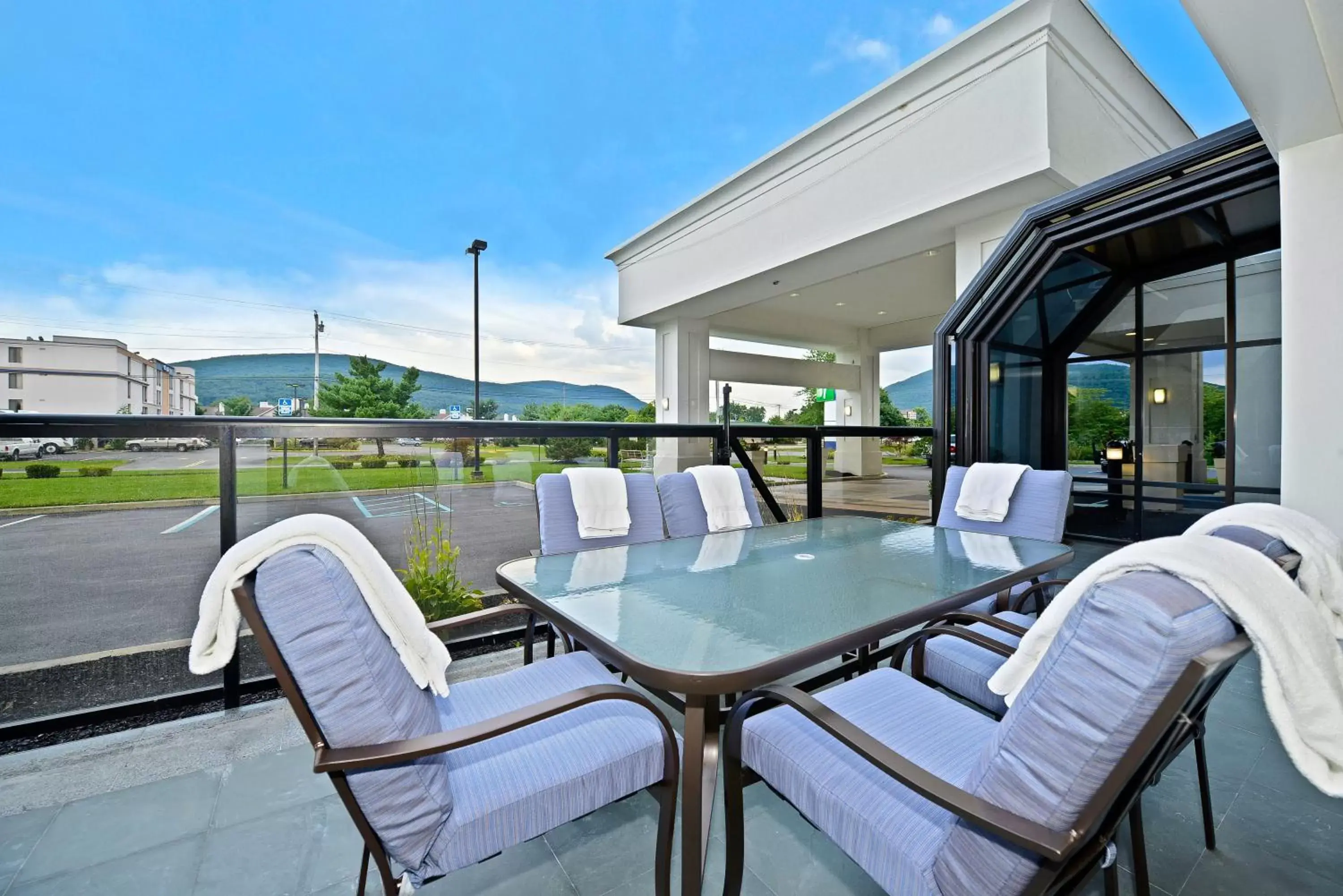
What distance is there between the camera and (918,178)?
5422mm

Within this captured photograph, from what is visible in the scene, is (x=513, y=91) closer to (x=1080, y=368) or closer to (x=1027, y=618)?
(x=1080, y=368)

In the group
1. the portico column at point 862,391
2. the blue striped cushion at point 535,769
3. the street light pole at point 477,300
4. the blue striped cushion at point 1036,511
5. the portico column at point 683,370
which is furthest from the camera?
the portico column at point 862,391

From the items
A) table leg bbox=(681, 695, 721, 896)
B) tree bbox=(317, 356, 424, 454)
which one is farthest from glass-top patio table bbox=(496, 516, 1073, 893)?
tree bbox=(317, 356, 424, 454)

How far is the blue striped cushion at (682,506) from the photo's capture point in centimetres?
317

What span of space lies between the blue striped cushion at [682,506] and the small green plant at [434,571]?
3.85 ft

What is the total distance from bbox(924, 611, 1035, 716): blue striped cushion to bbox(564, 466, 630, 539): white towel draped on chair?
1.51 metres

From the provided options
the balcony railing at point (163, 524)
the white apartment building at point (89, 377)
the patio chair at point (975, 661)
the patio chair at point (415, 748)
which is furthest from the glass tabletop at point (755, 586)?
the white apartment building at point (89, 377)

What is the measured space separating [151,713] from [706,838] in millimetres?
2483

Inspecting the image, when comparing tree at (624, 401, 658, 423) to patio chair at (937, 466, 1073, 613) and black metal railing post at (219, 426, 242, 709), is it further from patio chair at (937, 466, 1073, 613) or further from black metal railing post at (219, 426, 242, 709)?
black metal railing post at (219, 426, 242, 709)

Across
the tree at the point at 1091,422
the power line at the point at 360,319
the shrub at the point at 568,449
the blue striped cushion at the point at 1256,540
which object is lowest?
the blue striped cushion at the point at 1256,540

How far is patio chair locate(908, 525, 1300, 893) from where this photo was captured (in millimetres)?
1634

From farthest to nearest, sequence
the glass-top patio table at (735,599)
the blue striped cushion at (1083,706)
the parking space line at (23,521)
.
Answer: the parking space line at (23,521) < the glass-top patio table at (735,599) < the blue striped cushion at (1083,706)

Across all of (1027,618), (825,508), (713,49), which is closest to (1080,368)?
(825,508)

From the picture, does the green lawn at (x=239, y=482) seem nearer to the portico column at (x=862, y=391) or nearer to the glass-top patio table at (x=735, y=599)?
the glass-top patio table at (x=735, y=599)
